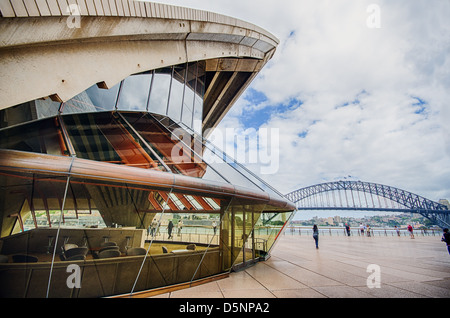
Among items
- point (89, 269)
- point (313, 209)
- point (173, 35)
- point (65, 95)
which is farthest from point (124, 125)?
point (313, 209)

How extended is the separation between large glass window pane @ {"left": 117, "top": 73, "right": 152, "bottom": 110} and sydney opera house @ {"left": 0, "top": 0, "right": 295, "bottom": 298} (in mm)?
47

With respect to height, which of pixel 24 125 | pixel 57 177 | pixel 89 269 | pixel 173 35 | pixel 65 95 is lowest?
pixel 89 269

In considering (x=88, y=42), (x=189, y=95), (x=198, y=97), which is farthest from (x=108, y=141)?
(x=198, y=97)

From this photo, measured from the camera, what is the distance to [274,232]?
920 cm

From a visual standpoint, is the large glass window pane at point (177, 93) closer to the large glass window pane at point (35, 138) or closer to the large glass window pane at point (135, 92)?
the large glass window pane at point (135, 92)

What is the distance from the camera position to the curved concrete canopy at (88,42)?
4102 mm

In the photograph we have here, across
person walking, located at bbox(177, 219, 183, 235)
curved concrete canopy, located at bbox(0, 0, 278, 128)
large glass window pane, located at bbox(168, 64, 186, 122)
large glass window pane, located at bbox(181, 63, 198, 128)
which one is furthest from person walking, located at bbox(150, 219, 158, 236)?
large glass window pane, located at bbox(181, 63, 198, 128)

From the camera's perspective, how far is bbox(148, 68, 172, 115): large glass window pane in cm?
960

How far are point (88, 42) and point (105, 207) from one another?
4.96 meters

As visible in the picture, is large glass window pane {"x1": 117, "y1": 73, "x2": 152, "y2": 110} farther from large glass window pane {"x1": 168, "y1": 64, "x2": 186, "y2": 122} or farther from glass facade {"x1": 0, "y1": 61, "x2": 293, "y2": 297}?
large glass window pane {"x1": 168, "y1": 64, "x2": 186, "y2": 122}

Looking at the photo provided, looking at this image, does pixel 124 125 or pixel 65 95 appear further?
pixel 124 125

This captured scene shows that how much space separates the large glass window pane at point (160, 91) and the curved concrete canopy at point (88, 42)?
1.83 metres
